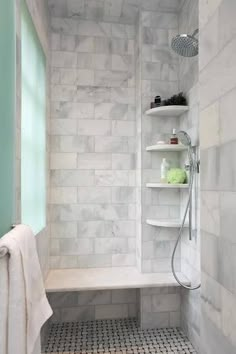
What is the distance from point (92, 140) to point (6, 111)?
168 centimetres

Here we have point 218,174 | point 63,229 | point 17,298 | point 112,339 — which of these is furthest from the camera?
point 63,229

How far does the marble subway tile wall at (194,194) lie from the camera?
212 centimetres

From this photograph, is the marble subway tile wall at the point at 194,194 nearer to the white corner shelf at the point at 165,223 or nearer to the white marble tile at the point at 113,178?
the white corner shelf at the point at 165,223

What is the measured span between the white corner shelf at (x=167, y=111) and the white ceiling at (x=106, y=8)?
3.29 feet

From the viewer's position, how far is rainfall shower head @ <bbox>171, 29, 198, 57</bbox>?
1841 mm

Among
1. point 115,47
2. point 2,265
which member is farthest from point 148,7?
point 2,265

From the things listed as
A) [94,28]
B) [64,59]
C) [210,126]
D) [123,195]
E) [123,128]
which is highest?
[94,28]

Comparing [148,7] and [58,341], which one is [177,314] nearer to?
[58,341]

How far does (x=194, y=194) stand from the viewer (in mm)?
2205

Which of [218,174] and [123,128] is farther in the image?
[123,128]

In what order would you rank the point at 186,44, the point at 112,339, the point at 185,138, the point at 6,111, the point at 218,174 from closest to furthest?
the point at 218,174, the point at 6,111, the point at 186,44, the point at 185,138, the point at 112,339

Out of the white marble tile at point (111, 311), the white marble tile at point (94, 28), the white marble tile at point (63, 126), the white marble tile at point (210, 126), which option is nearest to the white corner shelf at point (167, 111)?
the white marble tile at point (63, 126)

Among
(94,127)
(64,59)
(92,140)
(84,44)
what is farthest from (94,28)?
(92,140)

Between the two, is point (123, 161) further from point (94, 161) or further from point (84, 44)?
point (84, 44)
